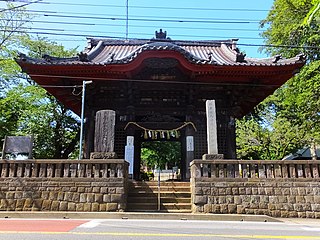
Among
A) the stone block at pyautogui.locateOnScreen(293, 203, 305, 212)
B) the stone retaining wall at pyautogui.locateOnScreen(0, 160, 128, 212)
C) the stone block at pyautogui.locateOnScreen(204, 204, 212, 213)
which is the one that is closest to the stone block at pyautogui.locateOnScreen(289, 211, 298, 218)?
the stone block at pyautogui.locateOnScreen(293, 203, 305, 212)

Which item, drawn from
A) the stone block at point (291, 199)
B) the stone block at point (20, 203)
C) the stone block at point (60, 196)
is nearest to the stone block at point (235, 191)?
the stone block at point (291, 199)

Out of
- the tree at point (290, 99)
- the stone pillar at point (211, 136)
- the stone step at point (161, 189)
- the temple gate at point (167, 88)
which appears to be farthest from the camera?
the tree at point (290, 99)

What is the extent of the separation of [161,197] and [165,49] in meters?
5.52

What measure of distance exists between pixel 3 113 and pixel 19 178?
392 inches

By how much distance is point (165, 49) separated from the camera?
35.0 ft

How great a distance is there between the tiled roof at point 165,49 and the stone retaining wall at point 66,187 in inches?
162

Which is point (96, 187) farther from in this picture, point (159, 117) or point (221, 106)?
point (221, 106)

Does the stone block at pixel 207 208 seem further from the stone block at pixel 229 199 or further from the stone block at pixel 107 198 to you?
the stone block at pixel 107 198

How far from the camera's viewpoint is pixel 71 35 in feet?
29.3

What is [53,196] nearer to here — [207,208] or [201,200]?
[201,200]

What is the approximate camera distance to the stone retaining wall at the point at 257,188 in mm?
8422

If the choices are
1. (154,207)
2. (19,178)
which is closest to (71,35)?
(19,178)

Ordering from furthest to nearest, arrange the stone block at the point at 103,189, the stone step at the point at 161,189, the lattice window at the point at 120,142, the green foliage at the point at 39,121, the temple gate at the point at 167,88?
the green foliage at the point at 39,121 < the lattice window at the point at 120,142 < the temple gate at the point at 167,88 < the stone step at the point at 161,189 < the stone block at the point at 103,189

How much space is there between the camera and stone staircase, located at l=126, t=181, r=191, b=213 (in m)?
8.83
